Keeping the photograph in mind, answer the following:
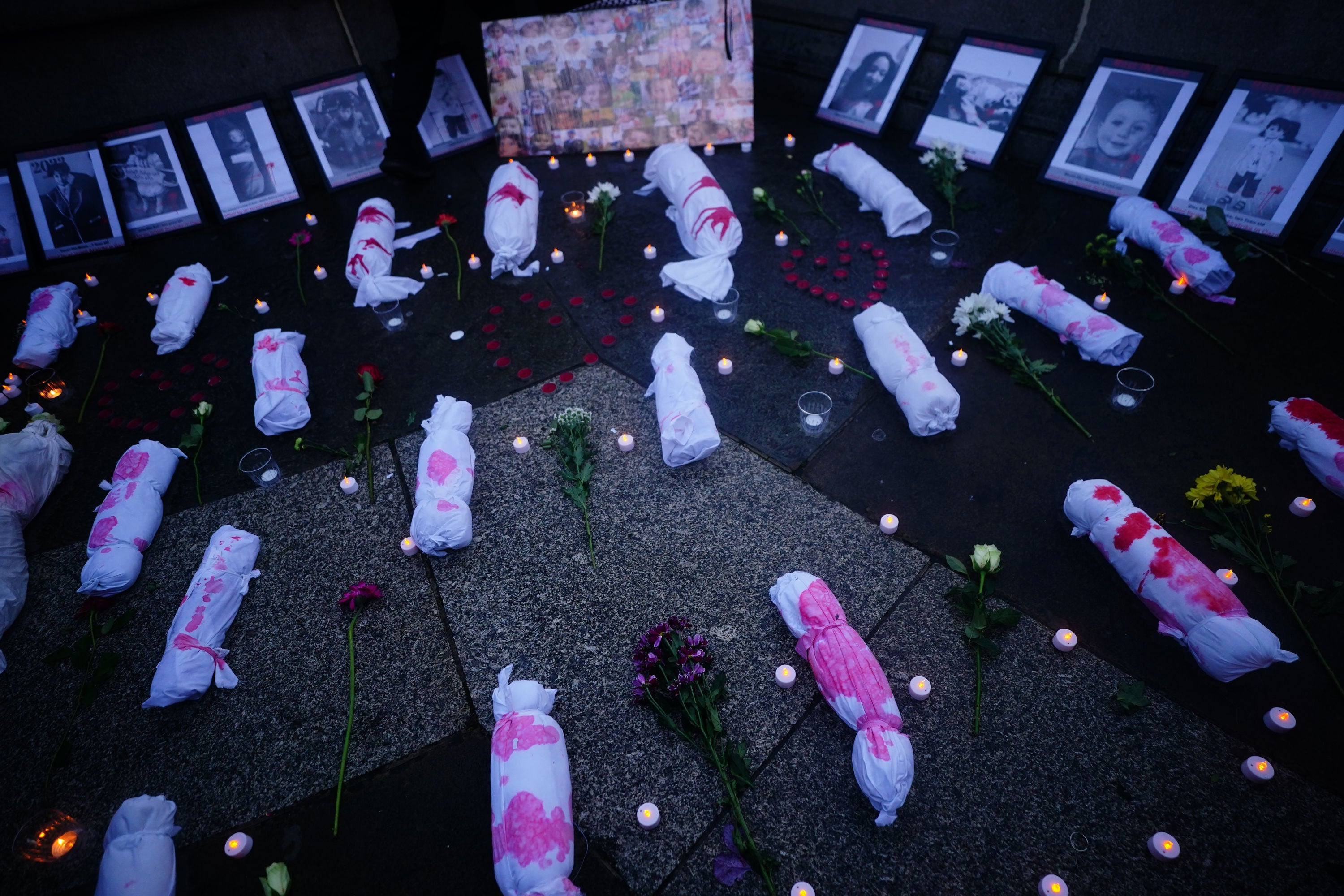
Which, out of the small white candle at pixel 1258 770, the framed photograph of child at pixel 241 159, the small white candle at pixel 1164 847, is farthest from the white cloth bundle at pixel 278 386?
the small white candle at pixel 1258 770

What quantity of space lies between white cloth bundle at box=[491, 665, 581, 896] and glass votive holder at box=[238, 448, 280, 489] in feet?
6.23

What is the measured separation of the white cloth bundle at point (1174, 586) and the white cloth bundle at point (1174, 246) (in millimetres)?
1789

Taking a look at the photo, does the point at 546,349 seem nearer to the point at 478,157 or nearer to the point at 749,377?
the point at 749,377

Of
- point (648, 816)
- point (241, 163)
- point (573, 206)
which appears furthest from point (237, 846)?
point (241, 163)

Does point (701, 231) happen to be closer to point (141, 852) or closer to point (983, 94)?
point (983, 94)

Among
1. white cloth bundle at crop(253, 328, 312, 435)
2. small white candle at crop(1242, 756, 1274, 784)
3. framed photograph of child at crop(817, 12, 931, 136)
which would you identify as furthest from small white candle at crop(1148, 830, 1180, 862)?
framed photograph of child at crop(817, 12, 931, 136)

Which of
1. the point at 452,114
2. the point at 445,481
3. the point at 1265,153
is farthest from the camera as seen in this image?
the point at 452,114

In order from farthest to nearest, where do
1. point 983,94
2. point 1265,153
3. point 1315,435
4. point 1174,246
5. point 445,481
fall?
point 983,94 → point 1265,153 → point 1174,246 → point 445,481 → point 1315,435

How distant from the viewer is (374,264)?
4.53 meters

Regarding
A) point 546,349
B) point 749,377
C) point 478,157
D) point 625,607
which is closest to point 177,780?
point 625,607

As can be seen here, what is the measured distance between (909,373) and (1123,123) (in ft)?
Answer: 9.05

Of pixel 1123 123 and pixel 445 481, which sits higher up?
pixel 1123 123

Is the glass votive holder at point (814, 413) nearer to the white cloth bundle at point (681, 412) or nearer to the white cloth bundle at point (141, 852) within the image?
the white cloth bundle at point (681, 412)

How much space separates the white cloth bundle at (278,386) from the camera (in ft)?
12.2
